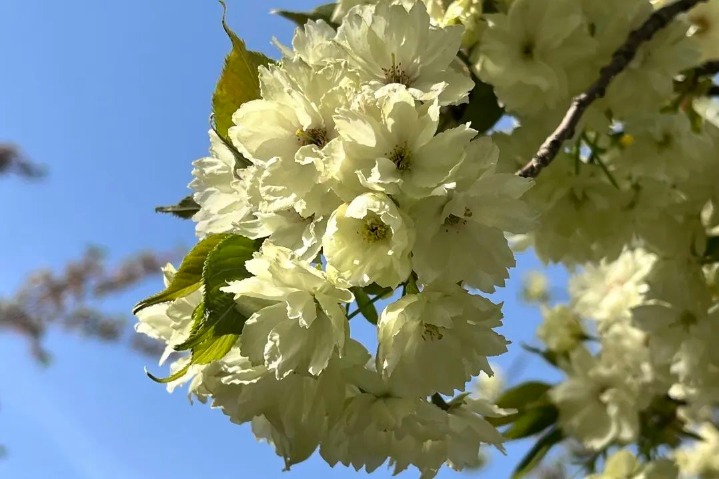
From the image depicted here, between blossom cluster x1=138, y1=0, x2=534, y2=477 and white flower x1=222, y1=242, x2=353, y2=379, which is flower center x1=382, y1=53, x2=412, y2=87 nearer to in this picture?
blossom cluster x1=138, y1=0, x2=534, y2=477

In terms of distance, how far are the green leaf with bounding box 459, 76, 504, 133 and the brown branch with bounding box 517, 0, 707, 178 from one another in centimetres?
9

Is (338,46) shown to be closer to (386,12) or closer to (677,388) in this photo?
(386,12)

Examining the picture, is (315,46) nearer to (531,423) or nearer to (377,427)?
(377,427)

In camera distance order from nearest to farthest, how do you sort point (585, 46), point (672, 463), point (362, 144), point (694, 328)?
1. point (362, 144)
2. point (585, 46)
3. point (694, 328)
4. point (672, 463)

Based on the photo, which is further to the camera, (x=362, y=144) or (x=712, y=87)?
(x=712, y=87)

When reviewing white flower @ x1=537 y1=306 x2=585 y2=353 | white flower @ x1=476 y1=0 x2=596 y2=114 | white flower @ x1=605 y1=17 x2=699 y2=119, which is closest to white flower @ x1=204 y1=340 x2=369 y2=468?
white flower @ x1=476 y1=0 x2=596 y2=114

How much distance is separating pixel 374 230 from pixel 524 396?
87 cm

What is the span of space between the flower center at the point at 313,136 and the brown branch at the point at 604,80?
0.18 metres

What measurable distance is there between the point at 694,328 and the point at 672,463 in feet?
0.92

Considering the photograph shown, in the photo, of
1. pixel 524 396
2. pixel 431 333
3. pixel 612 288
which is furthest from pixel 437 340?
pixel 612 288

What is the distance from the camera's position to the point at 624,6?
32.6 inches

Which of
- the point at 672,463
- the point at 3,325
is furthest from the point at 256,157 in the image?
the point at 3,325

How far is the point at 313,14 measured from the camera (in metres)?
0.95

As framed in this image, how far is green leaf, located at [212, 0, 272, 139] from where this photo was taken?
23.5 inches
